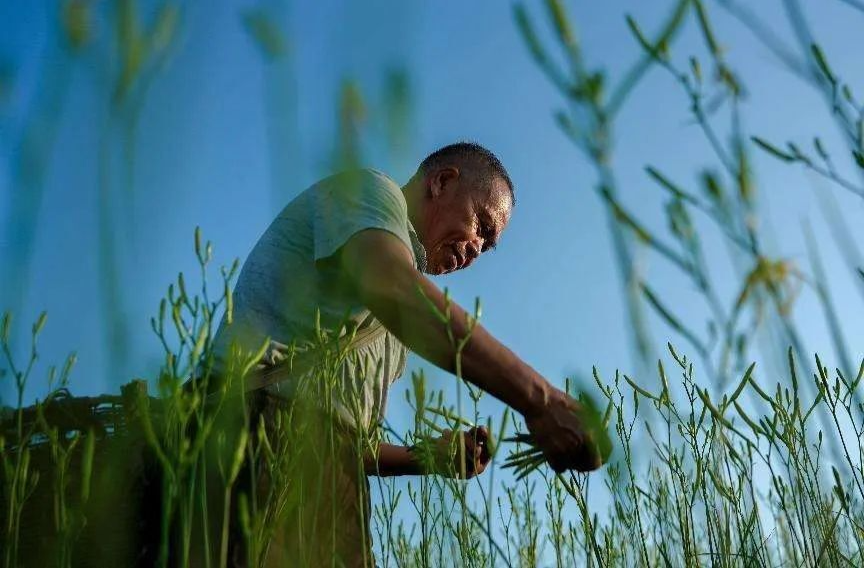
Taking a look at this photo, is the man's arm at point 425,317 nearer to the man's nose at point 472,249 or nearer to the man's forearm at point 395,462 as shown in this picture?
the man's forearm at point 395,462

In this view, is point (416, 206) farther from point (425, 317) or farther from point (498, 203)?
point (425, 317)

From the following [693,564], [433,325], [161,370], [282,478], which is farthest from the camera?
[693,564]

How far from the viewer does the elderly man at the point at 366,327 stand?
4.38 ft

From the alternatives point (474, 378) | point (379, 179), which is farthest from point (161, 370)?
point (379, 179)

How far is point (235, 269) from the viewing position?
97cm

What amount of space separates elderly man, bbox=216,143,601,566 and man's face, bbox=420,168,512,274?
0.36 m

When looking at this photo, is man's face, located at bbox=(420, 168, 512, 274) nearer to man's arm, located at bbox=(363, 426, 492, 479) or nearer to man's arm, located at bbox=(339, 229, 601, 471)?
man's arm, located at bbox=(363, 426, 492, 479)

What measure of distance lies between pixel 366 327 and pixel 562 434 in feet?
1.69

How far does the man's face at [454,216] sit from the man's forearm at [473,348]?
89 cm

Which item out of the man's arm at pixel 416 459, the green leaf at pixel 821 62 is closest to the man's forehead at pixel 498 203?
the man's arm at pixel 416 459

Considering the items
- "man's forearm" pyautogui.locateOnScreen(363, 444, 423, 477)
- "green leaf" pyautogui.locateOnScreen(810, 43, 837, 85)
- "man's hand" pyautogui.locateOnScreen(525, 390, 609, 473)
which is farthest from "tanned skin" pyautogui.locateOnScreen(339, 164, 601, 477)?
"green leaf" pyautogui.locateOnScreen(810, 43, 837, 85)

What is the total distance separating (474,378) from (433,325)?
0.45 ft

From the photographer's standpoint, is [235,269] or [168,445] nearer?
[168,445]

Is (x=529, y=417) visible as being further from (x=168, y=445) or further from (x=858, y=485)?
(x=168, y=445)
